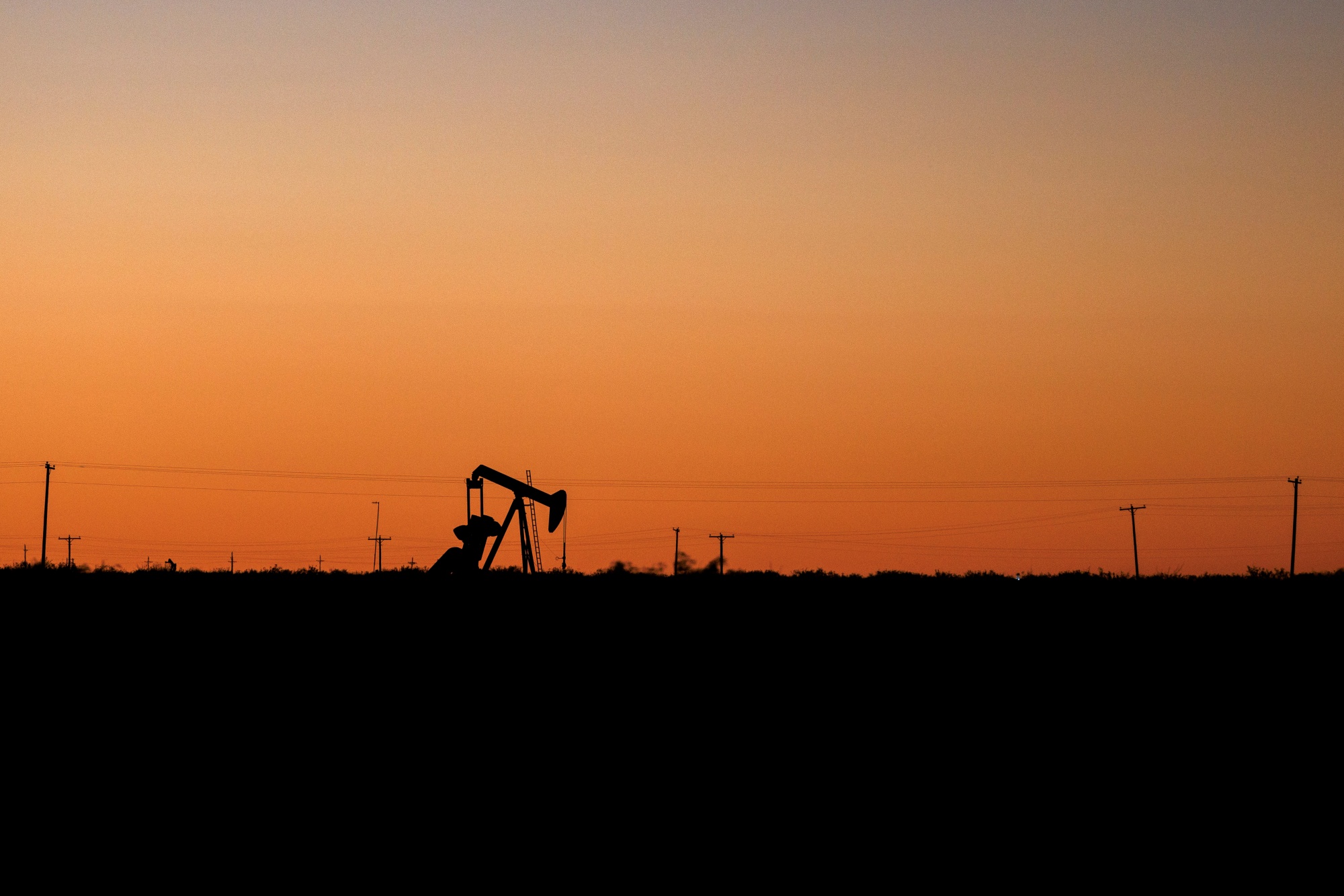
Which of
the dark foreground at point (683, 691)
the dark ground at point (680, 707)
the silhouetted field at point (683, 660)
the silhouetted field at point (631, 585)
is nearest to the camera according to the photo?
the dark ground at point (680, 707)

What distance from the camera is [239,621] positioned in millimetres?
23672

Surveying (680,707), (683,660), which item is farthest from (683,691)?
(683,660)

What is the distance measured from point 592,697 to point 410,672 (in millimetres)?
3052

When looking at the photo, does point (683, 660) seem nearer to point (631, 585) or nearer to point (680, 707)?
point (680, 707)

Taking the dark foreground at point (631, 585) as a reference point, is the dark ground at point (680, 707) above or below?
below

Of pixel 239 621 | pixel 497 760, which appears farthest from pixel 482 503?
pixel 497 760

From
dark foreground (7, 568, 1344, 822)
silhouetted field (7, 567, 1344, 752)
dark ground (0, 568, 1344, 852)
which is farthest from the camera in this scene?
silhouetted field (7, 567, 1344, 752)

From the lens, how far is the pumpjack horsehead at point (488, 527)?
34.9m

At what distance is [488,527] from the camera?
119 ft

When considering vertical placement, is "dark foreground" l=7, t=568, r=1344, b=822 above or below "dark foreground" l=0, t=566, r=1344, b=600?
below

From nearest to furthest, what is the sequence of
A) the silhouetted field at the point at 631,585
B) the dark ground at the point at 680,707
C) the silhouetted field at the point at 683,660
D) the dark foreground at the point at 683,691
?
the dark ground at the point at 680,707
the dark foreground at the point at 683,691
the silhouetted field at the point at 683,660
the silhouetted field at the point at 631,585

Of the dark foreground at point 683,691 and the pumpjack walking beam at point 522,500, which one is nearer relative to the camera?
the dark foreground at point 683,691

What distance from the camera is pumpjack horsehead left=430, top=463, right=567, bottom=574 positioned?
1375 inches

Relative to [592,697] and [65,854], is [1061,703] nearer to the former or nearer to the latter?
[592,697]
